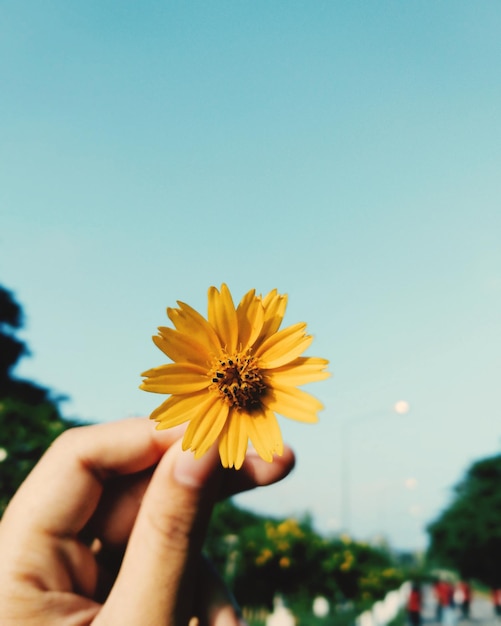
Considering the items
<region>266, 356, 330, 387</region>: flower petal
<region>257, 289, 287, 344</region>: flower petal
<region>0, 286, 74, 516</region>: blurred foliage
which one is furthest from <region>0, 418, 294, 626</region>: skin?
<region>0, 286, 74, 516</region>: blurred foliage

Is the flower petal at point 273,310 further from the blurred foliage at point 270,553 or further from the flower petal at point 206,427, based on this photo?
the blurred foliage at point 270,553

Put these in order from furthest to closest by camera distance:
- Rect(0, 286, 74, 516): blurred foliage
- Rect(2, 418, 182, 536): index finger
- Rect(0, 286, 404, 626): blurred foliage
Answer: Rect(0, 286, 404, 626): blurred foliage < Rect(0, 286, 74, 516): blurred foliage < Rect(2, 418, 182, 536): index finger

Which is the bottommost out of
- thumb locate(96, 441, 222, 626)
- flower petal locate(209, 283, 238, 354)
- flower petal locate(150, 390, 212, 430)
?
thumb locate(96, 441, 222, 626)

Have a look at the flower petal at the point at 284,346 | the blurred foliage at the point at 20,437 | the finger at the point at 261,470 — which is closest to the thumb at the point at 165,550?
the finger at the point at 261,470

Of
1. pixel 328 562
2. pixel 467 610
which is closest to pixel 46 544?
pixel 328 562

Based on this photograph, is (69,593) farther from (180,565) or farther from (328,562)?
(328,562)

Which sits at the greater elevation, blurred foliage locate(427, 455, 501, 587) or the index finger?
blurred foliage locate(427, 455, 501, 587)

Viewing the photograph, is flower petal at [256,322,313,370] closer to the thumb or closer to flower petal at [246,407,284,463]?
flower petal at [246,407,284,463]
